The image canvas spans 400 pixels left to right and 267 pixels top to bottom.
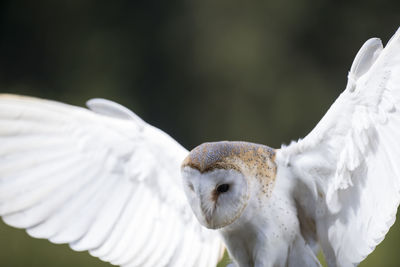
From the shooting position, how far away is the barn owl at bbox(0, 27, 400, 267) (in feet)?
3.77

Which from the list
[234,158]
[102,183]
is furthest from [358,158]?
[102,183]

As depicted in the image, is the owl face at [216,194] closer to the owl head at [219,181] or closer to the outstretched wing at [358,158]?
the owl head at [219,181]

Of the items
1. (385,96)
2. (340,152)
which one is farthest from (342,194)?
(385,96)

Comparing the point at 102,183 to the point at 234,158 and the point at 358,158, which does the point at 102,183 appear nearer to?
the point at 234,158

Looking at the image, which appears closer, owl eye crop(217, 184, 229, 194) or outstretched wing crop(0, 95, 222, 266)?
owl eye crop(217, 184, 229, 194)

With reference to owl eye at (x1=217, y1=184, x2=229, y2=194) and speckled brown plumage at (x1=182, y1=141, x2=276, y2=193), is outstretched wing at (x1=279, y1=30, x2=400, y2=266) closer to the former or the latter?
speckled brown plumage at (x1=182, y1=141, x2=276, y2=193)

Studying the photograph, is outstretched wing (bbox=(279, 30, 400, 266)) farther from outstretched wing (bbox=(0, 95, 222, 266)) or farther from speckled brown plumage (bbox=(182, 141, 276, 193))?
outstretched wing (bbox=(0, 95, 222, 266))

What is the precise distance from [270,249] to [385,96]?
1.07ft

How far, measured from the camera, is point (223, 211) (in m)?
1.16

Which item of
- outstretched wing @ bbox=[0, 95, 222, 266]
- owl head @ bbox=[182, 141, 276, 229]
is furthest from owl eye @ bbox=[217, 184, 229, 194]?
outstretched wing @ bbox=[0, 95, 222, 266]

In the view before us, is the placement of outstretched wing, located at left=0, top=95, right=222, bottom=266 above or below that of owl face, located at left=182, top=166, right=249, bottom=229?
above

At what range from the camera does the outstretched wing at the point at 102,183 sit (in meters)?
1.42

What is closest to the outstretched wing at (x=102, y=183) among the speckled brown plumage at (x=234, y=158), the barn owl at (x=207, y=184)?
the barn owl at (x=207, y=184)

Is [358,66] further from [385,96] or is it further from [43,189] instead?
[43,189]
